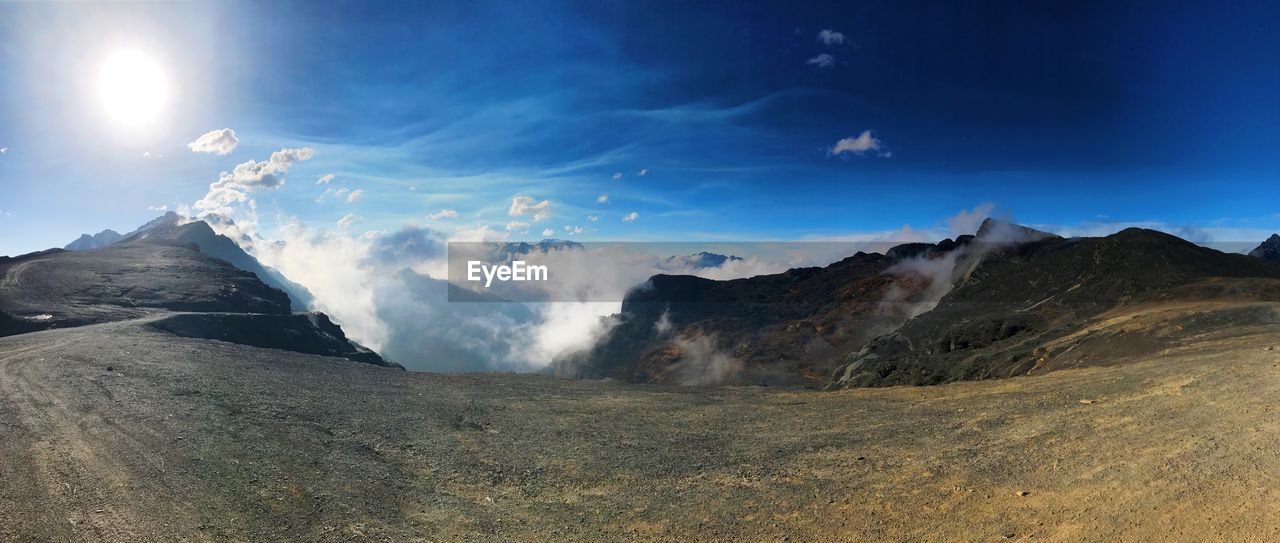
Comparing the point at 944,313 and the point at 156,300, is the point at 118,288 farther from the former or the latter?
the point at 944,313

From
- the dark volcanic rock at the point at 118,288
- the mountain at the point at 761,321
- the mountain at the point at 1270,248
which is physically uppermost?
the mountain at the point at 1270,248

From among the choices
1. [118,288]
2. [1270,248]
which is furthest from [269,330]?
[1270,248]

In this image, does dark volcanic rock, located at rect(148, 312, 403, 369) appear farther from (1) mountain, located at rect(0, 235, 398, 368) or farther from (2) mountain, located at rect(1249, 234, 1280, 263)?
(2) mountain, located at rect(1249, 234, 1280, 263)

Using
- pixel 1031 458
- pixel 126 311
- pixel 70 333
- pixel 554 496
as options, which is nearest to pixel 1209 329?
pixel 1031 458

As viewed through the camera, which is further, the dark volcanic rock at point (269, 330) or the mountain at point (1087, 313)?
the dark volcanic rock at point (269, 330)

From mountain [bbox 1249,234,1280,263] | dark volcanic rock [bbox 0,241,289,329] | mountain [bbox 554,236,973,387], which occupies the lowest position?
mountain [bbox 554,236,973,387]

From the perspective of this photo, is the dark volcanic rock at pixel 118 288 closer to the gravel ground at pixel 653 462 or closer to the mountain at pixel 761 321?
the gravel ground at pixel 653 462

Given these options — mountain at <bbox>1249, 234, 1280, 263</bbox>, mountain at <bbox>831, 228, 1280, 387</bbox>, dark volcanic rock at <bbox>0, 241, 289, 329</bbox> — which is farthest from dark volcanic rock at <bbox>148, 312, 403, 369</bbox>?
mountain at <bbox>1249, 234, 1280, 263</bbox>

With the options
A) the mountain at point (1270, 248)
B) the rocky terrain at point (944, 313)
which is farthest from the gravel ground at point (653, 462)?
the mountain at point (1270, 248)
